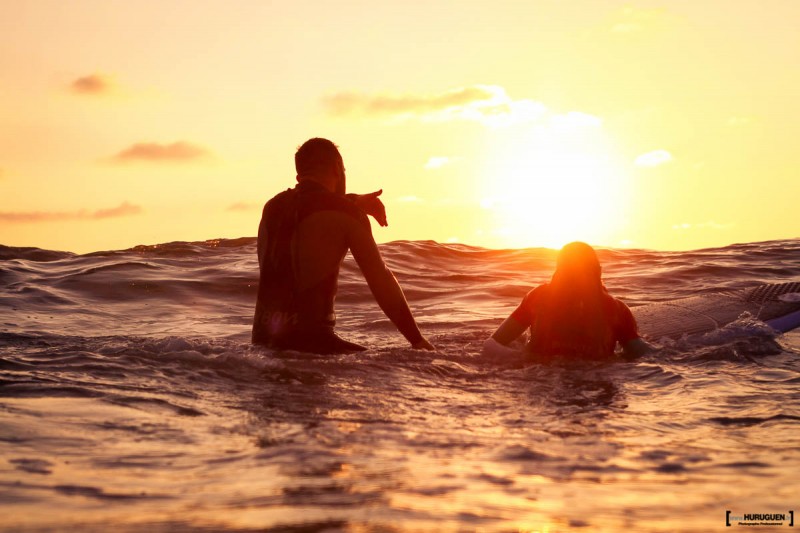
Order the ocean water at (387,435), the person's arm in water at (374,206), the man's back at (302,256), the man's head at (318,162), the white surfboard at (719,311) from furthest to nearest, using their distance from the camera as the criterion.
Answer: the white surfboard at (719,311), the person's arm in water at (374,206), the man's head at (318,162), the man's back at (302,256), the ocean water at (387,435)

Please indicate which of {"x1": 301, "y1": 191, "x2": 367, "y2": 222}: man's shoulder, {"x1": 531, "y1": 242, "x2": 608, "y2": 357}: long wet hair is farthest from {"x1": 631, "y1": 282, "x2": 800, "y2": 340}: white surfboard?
{"x1": 301, "y1": 191, "x2": 367, "y2": 222}: man's shoulder

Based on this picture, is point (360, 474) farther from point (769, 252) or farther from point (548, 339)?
point (769, 252)

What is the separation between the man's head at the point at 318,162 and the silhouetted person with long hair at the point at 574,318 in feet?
7.03

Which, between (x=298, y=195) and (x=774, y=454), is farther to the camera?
(x=298, y=195)

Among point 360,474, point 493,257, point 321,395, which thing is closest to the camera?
point 360,474

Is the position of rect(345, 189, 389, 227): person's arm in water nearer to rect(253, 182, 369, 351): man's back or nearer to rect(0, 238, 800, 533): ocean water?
rect(253, 182, 369, 351): man's back

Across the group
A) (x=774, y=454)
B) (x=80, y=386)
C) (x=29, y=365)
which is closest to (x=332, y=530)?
(x=774, y=454)

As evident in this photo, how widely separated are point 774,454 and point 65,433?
3.78m

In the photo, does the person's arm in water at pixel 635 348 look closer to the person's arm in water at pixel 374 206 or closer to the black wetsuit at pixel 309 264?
the black wetsuit at pixel 309 264

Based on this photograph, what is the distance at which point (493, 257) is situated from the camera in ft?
69.5

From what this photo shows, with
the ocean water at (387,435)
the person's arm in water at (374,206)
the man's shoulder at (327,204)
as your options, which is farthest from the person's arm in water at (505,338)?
the man's shoulder at (327,204)

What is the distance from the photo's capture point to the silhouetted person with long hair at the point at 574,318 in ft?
23.4

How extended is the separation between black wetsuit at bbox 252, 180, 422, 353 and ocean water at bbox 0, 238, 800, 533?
0.87 feet

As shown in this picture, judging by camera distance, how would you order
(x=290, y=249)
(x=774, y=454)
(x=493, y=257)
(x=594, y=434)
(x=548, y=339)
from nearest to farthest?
(x=774, y=454), (x=594, y=434), (x=290, y=249), (x=548, y=339), (x=493, y=257)
